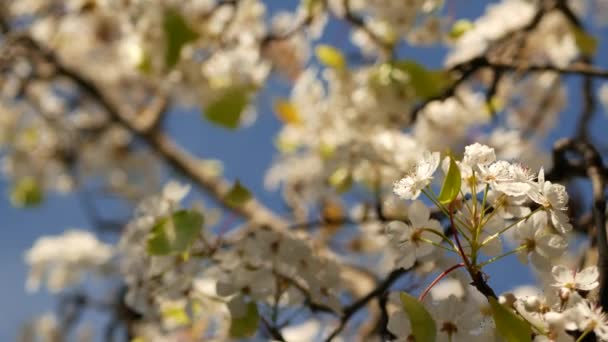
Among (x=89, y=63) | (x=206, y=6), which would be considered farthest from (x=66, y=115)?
(x=206, y=6)

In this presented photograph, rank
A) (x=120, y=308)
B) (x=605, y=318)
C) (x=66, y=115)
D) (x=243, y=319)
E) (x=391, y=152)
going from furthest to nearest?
1. (x=66, y=115)
2. (x=120, y=308)
3. (x=391, y=152)
4. (x=243, y=319)
5. (x=605, y=318)

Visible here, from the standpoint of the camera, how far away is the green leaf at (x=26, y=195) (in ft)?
7.87

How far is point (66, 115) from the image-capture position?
2729 mm

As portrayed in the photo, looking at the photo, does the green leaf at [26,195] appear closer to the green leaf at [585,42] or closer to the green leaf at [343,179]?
the green leaf at [343,179]

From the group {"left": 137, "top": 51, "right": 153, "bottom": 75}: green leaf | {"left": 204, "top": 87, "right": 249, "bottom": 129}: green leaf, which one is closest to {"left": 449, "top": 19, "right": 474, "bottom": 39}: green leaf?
{"left": 204, "top": 87, "right": 249, "bottom": 129}: green leaf

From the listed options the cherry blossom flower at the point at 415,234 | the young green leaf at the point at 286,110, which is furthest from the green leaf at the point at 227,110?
the cherry blossom flower at the point at 415,234

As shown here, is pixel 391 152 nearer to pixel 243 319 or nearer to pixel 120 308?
pixel 243 319

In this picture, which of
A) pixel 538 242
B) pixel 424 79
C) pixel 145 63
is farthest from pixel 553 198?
pixel 145 63

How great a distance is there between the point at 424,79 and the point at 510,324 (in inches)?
27.4

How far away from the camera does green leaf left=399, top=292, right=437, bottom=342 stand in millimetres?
522

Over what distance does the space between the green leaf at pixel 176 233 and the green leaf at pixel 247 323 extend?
10 centimetres

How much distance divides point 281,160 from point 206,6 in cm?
52

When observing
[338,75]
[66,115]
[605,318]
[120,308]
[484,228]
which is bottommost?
[605,318]

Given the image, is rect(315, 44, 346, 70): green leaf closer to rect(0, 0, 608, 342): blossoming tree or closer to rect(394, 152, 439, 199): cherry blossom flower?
rect(0, 0, 608, 342): blossoming tree
